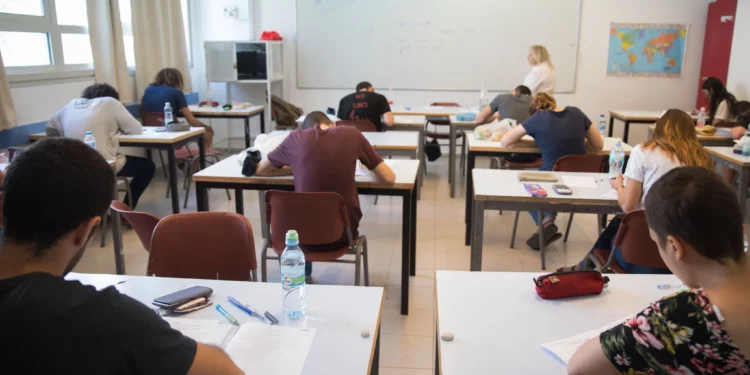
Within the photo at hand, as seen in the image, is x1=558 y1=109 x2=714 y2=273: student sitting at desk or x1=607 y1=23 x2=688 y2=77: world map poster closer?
x1=558 y1=109 x2=714 y2=273: student sitting at desk

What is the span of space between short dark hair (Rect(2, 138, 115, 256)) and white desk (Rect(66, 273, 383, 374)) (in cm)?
63

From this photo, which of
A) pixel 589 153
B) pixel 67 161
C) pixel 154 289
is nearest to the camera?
pixel 67 161

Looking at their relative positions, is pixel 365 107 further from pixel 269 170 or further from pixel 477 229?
pixel 477 229

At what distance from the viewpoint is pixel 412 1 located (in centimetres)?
766

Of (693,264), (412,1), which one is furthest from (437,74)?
(693,264)

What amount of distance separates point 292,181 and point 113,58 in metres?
3.60

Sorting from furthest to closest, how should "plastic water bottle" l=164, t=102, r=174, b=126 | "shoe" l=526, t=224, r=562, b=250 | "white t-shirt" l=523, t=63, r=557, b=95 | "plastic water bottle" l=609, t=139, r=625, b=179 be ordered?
1. "white t-shirt" l=523, t=63, r=557, b=95
2. "plastic water bottle" l=164, t=102, r=174, b=126
3. "shoe" l=526, t=224, r=562, b=250
4. "plastic water bottle" l=609, t=139, r=625, b=179

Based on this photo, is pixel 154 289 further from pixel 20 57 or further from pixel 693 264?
pixel 20 57

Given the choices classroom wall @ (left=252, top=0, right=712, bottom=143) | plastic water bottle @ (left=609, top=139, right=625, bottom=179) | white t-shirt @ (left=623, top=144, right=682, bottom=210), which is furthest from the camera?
classroom wall @ (left=252, top=0, right=712, bottom=143)

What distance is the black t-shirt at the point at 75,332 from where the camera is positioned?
883 millimetres

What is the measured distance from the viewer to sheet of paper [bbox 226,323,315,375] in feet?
4.42

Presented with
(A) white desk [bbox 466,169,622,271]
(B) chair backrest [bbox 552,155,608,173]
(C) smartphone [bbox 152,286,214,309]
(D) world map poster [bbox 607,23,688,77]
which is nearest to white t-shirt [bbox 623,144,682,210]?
(A) white desk [bbox 466,169,622,271]

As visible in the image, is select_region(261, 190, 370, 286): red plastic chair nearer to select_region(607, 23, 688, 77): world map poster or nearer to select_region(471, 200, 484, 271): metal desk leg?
select_region(471, 200, 484, 271): metal desk leg

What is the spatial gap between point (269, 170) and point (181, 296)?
1.61 metres
